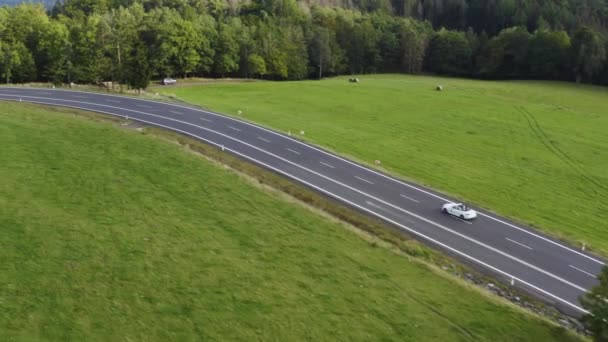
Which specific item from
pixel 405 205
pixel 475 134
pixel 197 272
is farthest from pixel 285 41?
pixel 197 272

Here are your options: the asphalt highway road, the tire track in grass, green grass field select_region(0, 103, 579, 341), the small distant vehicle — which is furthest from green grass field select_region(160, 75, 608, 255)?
green grass field select_region(0, 103, 579, 341)

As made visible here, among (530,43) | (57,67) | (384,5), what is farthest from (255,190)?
(384,5)

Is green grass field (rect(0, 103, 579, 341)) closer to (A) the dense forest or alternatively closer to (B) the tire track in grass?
(B) the tire track in grass

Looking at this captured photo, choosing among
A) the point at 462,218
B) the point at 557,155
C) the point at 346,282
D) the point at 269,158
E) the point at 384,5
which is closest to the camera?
the point at 346,282

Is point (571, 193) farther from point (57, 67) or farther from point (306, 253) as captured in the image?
point (57, 67)

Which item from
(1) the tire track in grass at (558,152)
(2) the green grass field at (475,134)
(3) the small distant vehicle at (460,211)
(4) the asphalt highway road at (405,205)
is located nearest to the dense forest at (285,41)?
(2) the green grass field at (475,134)

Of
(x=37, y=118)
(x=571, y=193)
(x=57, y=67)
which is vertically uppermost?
(x=57, y=67)

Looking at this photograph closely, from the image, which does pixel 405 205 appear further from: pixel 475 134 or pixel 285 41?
pixel 285 41
